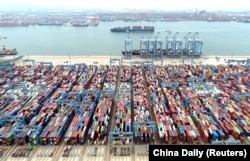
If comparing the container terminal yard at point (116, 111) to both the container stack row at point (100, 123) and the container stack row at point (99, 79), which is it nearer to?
the container stack row at point (100, 123)

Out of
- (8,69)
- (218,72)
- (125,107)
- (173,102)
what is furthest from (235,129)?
(8,69)

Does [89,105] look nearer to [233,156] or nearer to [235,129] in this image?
[235,129]

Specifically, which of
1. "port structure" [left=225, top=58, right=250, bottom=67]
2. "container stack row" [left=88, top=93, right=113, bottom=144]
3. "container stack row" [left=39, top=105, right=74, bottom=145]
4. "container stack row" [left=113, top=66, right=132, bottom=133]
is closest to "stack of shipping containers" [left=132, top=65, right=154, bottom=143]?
"container stack row" [left=113, top=66, right=132, bottom=133]

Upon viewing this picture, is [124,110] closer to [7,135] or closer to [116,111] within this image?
[116,111]

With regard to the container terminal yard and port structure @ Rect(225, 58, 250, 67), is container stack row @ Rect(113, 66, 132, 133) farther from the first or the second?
port structure @ Rect(225, 58, 250, 67)

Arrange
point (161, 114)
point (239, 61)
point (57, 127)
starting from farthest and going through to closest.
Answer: point (239, 61) < point (161, 114) < point (57, 127)

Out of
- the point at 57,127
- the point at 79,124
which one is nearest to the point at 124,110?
the point at 79,124
